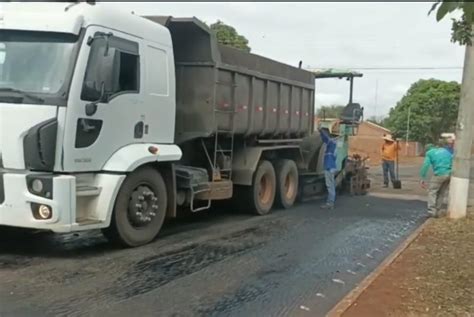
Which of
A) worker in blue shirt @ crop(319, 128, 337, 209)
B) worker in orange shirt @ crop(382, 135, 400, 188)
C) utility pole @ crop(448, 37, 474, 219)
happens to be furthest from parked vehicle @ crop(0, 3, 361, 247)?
worker in orange shirt @ crop(382, 135, 400, 188)

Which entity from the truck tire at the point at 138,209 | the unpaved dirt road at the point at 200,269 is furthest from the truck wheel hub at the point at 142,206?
the unpaved dirt road at the point at 200,269

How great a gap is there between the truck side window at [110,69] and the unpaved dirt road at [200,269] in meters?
1.99

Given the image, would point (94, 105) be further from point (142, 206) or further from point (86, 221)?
point (142, 206)

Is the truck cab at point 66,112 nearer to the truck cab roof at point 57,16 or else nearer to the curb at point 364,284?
the truck cab roof at point 57,16

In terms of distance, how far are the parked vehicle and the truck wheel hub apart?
0.01 metres

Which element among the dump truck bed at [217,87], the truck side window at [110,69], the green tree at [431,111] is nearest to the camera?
the truck side window at [110,69]

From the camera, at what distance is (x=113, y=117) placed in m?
7.68

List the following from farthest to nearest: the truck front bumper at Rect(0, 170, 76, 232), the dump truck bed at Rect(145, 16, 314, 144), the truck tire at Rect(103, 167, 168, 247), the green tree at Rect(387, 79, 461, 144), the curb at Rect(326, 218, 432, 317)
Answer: the green tree at Rect(387, 79, 461, 144)
the dump truck bed at Rect(145, 16, 314, 144)
the truck tire at Rect(103, 167, 168, 247)
the truck front bumper at Rect(0, 170, 76, 232)
the curb at Rect(326, 218, 432, 317)

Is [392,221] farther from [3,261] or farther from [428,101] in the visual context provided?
[428,101]

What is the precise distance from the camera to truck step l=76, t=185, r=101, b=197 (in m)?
7.19

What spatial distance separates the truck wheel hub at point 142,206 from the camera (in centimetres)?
801

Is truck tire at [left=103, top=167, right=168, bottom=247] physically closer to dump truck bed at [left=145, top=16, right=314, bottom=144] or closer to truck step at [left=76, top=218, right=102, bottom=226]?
truck step at [left=76, top=218, right=102, bottom=226]

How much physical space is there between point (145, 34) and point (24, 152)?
7.88 feet

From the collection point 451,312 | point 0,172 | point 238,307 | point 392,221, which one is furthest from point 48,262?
point 392,221
